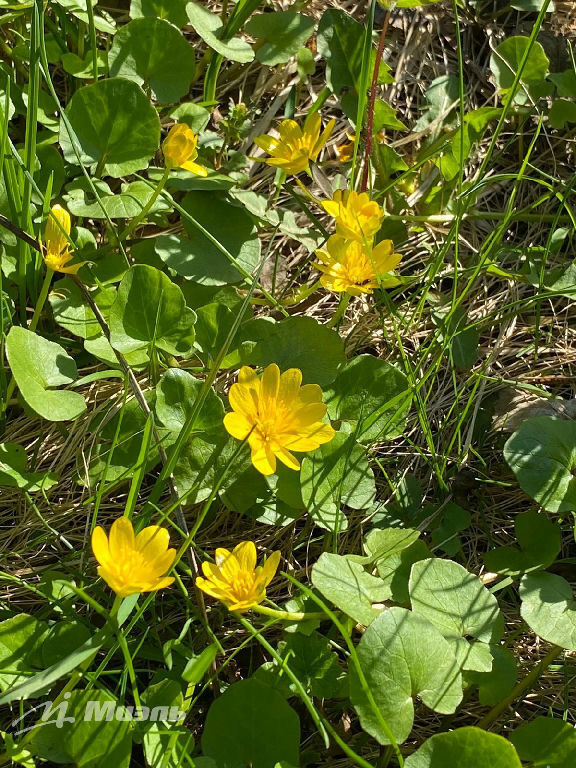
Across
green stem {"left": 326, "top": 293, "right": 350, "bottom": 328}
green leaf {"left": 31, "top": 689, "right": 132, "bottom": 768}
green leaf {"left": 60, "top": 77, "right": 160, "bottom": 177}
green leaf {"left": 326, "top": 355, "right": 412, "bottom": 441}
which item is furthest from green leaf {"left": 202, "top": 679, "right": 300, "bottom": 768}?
green leaf {"left": 60, "top": 77, "right": 160, "bottom": 177}

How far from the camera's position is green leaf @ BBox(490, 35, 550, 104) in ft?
6.97

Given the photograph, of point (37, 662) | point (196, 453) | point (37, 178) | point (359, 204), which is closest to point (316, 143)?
point (359, 204)

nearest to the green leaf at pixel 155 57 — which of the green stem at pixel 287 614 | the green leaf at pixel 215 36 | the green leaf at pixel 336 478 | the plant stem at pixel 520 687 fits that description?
the green leaf at pixel 215 36

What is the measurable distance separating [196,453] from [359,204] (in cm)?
64

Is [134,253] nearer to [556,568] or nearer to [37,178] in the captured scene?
[37,178]

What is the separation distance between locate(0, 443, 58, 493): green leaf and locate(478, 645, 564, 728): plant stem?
3.18ft

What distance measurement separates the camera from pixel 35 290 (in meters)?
1.73

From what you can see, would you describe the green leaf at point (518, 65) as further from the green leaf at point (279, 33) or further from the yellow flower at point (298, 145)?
the yellow flower at point (298, 145)

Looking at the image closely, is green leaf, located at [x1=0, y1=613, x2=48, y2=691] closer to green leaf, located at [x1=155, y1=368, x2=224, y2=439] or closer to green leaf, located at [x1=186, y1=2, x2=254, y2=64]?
green leaf, located at [x1=155, y1=368, x2=224, y2=439]

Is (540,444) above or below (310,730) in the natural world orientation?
above

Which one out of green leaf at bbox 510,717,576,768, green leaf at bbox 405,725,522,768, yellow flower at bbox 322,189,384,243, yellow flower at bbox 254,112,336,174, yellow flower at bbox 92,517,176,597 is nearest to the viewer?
yellow flower at bbox 92,517,176,597

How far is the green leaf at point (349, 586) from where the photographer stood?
4.25 feet

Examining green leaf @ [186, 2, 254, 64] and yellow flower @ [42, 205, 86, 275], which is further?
green leaf @ [186, 2, 254, 64]

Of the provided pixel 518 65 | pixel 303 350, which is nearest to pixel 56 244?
pixel 303 350
